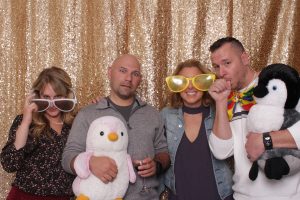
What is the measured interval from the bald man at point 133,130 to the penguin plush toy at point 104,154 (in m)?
0.04

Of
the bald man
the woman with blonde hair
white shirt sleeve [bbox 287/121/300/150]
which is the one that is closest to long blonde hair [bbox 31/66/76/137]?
the woman with blonde hair

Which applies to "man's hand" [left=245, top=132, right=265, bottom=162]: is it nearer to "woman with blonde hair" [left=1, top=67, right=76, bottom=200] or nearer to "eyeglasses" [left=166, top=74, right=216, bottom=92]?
"eyeglasses" [left=166, top=74, right=216, bottom=92]

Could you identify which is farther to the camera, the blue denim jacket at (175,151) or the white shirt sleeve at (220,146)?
the blue denim jacket at (175,151)

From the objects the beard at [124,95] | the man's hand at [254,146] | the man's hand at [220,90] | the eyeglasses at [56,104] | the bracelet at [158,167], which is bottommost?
the bracelet at [158,167]

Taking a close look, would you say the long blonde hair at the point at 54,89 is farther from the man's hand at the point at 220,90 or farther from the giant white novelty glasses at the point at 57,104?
the man's hand at the point at 220,90

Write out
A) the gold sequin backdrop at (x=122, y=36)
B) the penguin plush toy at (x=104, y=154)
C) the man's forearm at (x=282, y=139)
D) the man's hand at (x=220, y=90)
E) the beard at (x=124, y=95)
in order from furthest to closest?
the gold sequin backdrop at (x=122, y=36), the beard at (x=124, y=95), the man's hand at (x=220, y=90), the penguin plush toy at (x=104, y=154), the man's forearm at (x=282, y=139)

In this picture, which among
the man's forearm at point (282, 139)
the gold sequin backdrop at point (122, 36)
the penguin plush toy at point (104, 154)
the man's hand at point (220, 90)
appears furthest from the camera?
the gold sequin backdrop at point (122, 36)

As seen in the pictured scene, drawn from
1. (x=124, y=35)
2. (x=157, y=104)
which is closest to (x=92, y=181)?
(x=157, y=104)

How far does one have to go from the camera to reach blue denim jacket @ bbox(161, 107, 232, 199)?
6.28 feet

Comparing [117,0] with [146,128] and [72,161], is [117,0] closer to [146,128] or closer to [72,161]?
[146,128]

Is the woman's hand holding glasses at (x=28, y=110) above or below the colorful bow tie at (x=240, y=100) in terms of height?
below

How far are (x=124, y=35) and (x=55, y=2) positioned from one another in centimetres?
42

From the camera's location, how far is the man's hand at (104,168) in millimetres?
1611

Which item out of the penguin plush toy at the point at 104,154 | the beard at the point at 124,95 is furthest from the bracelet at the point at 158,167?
the beard at the point at 124,95
